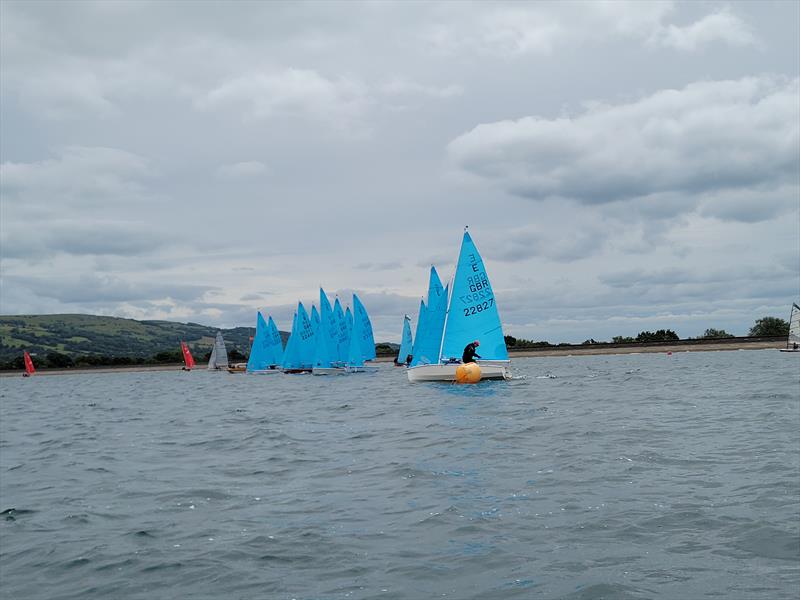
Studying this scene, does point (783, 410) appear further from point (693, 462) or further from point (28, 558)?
point (28, 558)

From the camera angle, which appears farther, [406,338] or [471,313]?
[406,338]

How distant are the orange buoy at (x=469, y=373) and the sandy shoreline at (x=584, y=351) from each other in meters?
67.2

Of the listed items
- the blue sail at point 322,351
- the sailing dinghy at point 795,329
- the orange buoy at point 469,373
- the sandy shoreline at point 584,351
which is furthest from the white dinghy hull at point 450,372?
the sandy shoreline at point 584,351

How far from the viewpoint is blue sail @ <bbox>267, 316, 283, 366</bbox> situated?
3007 inches

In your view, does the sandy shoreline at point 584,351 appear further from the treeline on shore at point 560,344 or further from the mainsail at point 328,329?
the mainsail at point 328,329

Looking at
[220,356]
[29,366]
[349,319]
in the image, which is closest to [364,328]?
[349,319]

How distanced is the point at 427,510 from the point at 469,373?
24.4 m

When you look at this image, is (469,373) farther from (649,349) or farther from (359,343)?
(649,349)

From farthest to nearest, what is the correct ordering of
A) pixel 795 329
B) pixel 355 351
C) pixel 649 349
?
pixel 649 349
pixel 795 329
pixel 355 351

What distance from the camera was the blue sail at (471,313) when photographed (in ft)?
117

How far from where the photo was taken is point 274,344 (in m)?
77.5

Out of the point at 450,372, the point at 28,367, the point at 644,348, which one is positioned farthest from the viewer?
the point at 28,367

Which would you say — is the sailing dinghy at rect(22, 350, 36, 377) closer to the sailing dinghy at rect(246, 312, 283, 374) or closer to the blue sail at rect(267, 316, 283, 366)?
the sailing dinghy at rect(246, 312, 283, 374)

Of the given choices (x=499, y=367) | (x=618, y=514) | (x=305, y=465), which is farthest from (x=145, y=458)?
(x=499, y=367)
